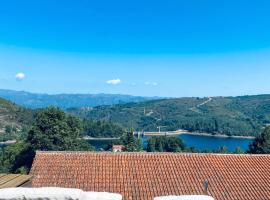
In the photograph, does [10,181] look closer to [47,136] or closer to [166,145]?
[47,136]

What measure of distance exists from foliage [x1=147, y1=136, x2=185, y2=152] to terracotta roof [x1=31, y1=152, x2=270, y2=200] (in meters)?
89.2

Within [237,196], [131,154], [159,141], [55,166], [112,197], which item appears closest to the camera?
[112,197]

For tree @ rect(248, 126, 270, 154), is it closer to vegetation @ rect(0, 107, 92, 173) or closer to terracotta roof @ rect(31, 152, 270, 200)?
vegetation @ rect(0, 107, 92, 173)

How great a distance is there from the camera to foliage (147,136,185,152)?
377ft

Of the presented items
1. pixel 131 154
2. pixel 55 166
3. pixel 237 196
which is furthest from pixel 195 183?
pixel 55 166

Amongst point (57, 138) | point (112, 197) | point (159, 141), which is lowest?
Answer: point (159, 141)

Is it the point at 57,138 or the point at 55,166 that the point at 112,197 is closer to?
the point at 55,166

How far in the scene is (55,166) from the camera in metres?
19.6

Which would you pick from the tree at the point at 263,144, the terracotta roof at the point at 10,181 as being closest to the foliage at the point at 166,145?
the tree at the point at 263,144

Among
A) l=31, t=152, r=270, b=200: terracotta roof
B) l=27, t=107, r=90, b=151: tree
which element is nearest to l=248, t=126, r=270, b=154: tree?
l=27, t=107, r=90, b=151: tree

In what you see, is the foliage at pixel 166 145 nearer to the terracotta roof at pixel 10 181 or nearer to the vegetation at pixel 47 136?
the vegetation at pixel 47 136

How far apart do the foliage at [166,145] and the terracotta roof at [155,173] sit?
3510 inches

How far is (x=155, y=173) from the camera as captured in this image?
19172mm

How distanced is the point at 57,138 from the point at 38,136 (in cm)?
272
